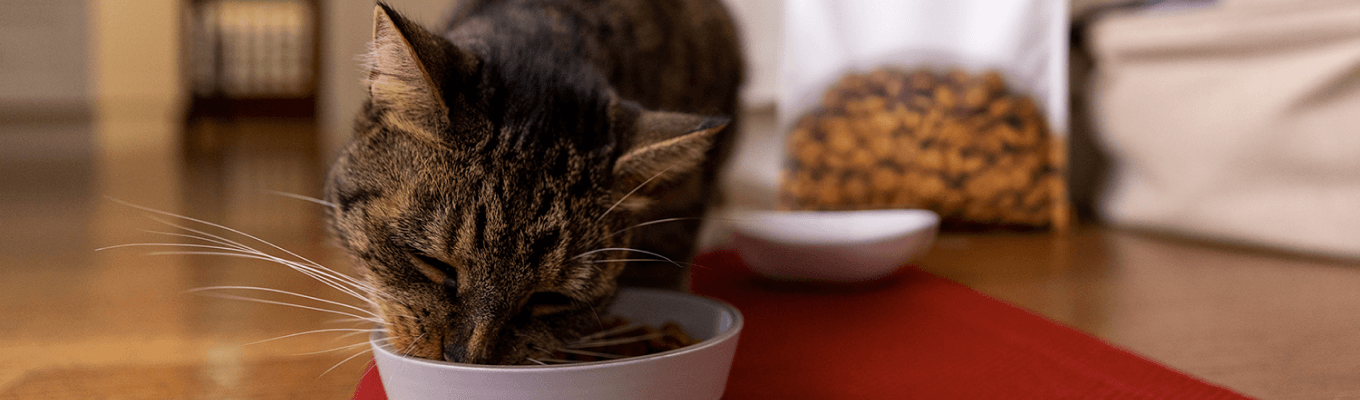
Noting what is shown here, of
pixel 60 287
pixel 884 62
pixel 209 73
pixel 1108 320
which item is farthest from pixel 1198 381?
pixel 209 73

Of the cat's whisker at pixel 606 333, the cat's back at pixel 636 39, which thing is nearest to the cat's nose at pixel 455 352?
the cat's whisker at pixel 606 333

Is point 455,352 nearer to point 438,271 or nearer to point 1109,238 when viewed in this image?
point 438,271

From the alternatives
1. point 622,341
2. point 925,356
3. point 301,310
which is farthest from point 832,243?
point 301,310

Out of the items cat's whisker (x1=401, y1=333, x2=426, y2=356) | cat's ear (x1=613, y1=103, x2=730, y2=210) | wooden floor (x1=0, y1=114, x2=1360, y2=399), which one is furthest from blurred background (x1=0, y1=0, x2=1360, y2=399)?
cat's ear (x1=613, y1=103, x2=730, y2=210)

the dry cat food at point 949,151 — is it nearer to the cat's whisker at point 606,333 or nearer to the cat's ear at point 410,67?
the cat's whisker at point 606,333

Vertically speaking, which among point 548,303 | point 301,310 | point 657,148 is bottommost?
point 301,310

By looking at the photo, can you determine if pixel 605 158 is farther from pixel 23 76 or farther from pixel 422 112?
pixel 23 76
